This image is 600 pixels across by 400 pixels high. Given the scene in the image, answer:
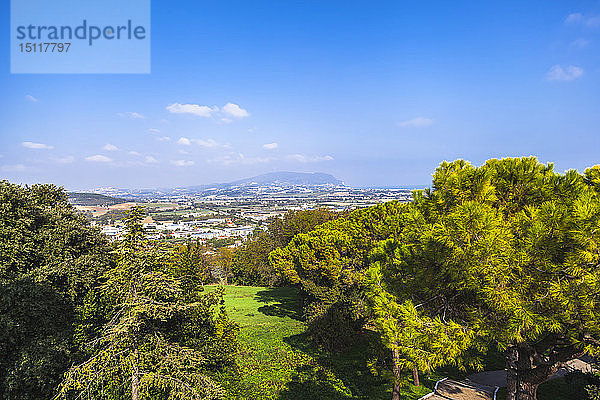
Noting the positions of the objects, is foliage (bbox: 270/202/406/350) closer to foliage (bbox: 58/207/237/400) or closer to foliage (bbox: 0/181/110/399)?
foliage (bbox: 58/207/237/400)

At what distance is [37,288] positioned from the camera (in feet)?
34.5

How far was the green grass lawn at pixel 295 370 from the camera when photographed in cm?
1302

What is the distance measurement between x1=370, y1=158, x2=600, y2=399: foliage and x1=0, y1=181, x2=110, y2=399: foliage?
37.4ft

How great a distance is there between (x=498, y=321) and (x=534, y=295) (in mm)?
880

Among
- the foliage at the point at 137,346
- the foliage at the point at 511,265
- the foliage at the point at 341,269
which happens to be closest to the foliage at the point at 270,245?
the foliage at the point at 341,269

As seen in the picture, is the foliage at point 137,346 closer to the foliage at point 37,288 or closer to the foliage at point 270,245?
the foliage at point 37,288

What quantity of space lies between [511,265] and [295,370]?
13.9 metres

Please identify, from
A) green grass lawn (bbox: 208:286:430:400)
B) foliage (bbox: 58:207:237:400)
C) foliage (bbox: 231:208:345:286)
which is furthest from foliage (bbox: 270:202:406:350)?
foliage (bbox: 231:208:345:286)

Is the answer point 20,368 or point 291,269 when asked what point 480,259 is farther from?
point 291,269

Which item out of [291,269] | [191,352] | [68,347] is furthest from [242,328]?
[191,352]

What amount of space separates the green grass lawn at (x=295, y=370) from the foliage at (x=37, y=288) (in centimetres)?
612

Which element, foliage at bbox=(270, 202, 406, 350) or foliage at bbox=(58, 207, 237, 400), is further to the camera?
foliage at bbox=(270, 202, 406, 350)

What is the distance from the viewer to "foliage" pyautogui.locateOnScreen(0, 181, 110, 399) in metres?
9.55

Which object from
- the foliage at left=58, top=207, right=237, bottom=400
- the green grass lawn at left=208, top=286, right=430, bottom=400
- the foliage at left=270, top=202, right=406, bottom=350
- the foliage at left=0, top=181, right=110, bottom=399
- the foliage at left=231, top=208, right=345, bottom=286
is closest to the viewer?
the foliage at left=58, top=207, right=237, bottom=400
